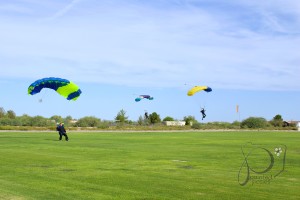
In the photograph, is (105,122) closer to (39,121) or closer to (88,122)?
(88,122)

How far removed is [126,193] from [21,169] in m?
6.90

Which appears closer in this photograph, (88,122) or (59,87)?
(59,87)

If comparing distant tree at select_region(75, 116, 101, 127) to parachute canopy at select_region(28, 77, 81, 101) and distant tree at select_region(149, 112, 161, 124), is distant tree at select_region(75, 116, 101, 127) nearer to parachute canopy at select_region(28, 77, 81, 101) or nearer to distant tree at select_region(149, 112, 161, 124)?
distant tree at select_region(149, 112, 161, 124)

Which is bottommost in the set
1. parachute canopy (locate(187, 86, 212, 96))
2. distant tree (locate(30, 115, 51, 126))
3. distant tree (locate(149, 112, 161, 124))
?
distant tree (locate(30, 115, 51, 126))

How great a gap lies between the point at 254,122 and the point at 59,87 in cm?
8909

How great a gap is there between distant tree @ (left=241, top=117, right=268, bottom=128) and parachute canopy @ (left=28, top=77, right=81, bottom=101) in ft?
285

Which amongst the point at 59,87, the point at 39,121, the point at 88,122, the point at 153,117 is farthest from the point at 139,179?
the point at 153,117

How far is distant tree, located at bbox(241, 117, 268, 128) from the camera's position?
12029 centimetres

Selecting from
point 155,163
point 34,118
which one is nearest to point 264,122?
point 34,118

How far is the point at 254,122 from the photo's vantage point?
121 meters

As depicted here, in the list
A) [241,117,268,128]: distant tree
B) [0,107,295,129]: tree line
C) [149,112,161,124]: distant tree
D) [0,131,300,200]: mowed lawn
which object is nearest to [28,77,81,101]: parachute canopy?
[0,131,300,200]: mowed lawn

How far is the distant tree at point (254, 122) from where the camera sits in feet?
395

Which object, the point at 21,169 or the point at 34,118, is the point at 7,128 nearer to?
the point at 34,118

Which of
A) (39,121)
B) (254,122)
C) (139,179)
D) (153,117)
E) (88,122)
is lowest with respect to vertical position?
(139,179)
